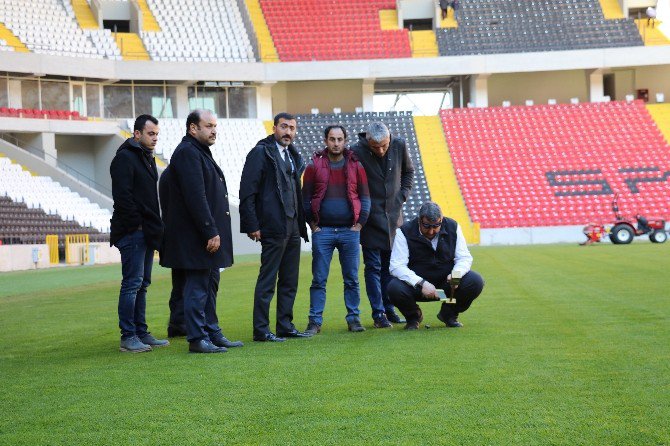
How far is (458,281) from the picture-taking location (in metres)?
9.59

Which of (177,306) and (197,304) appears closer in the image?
(197,304)

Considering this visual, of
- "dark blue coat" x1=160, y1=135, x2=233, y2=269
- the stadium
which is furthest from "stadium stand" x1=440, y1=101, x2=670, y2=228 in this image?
"dark blue coat" x1=160, y1=135, x2=233, y2=269

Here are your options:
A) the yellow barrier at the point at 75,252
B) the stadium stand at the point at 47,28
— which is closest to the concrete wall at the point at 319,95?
the stadium stand at the point at 47,28

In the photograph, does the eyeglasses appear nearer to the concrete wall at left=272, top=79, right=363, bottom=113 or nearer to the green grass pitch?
the green grass pitch

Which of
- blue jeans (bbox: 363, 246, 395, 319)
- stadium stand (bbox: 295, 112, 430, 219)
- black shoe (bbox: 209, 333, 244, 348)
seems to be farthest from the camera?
stadium stand (bbox: 295, 112, 430, 219)

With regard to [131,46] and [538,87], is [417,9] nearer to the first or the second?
[538,87]

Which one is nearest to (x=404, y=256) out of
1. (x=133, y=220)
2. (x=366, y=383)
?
(x=133, y=220)

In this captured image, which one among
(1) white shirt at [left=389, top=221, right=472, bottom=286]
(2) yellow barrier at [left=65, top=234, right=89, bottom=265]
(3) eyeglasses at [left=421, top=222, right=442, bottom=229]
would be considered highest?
(3) eyeglasses at [left=421, top=222, right=442, bottom=229]

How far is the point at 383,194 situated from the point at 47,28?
122 ft

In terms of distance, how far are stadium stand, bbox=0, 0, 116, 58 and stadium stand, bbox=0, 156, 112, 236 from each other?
24.3ft

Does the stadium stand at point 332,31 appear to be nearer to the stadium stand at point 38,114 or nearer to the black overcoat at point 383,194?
the stadium stand at point 38,114

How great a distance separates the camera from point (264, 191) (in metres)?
9.52

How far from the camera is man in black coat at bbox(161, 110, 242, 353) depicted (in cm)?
859

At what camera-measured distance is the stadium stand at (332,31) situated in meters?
48.6
